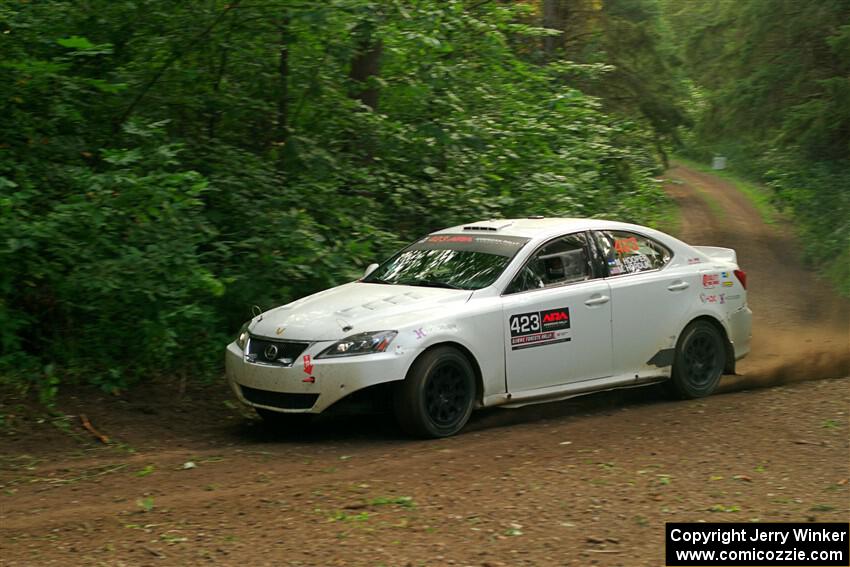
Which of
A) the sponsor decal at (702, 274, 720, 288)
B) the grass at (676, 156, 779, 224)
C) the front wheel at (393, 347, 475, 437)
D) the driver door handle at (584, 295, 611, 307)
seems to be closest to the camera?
the front wheel at (393, 347, 475, 437)

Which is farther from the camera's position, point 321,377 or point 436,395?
point 436,395

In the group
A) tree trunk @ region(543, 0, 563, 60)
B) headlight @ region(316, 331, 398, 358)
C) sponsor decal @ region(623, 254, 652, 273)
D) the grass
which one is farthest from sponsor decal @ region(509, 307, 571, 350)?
the grass

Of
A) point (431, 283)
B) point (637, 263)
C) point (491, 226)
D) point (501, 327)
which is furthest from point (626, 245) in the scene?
point (431, 283)

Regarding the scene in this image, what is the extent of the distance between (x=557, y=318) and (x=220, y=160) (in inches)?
171

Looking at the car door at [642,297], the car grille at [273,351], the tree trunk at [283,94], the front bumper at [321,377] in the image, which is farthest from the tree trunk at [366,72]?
the front bumper at [321,377]

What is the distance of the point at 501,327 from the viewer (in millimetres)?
8578

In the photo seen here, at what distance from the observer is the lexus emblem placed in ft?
27.1

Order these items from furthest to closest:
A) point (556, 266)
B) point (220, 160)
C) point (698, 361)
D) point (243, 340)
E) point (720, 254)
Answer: point (220, 160) → point (720, 254) → point (698, 361) → point (556, 266) → point (243, 340)

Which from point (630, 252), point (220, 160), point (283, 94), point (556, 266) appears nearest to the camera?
point (556, 266)

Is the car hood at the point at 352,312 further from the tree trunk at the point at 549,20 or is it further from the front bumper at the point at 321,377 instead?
the tree trunk at the point at 549,20

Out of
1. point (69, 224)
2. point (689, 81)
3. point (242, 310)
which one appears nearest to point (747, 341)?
point (242, 310)

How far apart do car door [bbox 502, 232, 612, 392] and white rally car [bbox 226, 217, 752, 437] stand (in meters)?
0.01

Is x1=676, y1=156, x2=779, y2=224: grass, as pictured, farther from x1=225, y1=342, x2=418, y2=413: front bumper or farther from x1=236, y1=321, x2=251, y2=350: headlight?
x1=225, y1=342, x2=418, y2=413: front bumper

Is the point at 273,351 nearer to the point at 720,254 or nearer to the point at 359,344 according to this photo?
the point at 359,344
